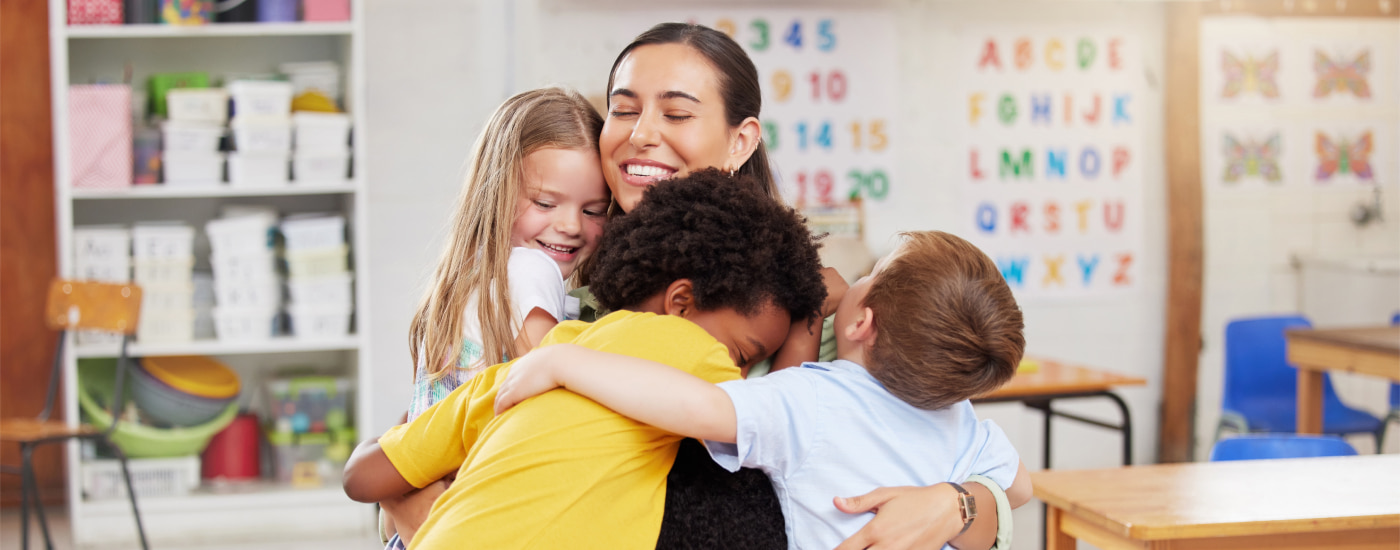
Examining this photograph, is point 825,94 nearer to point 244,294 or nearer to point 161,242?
point 244,294

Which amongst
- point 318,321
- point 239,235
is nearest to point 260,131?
point 239,235

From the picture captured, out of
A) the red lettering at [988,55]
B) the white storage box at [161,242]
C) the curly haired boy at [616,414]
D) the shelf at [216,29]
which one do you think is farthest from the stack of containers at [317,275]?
the curly haired boy at [616,414]

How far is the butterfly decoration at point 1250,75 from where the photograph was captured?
483 cm

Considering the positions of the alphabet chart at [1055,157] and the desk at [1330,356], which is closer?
the desk at [1330,356]

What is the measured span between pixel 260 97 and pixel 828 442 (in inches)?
129

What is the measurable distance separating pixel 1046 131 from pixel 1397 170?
1.77 meters

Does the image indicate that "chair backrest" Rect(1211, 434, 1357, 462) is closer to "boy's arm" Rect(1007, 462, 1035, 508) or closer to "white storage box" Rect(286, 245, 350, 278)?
"boy's arm" Rect(1007, 462, 1035, 508)

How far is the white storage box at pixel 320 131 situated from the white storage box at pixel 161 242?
1.63ft

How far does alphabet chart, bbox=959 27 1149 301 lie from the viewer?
4.68m

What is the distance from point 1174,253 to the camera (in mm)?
4777

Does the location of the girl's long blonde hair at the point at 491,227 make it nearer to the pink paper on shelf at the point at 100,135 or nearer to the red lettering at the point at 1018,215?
the pink paper on shelf at the point at 100,135

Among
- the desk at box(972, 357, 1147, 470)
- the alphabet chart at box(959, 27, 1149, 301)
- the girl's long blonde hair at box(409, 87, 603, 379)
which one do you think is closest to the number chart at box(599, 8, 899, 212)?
the alphabet chart at box(959, 27, 1149, 301)

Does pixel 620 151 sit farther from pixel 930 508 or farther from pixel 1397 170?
pixel 1397 170

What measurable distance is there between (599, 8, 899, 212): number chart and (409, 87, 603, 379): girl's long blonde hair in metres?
3.08
